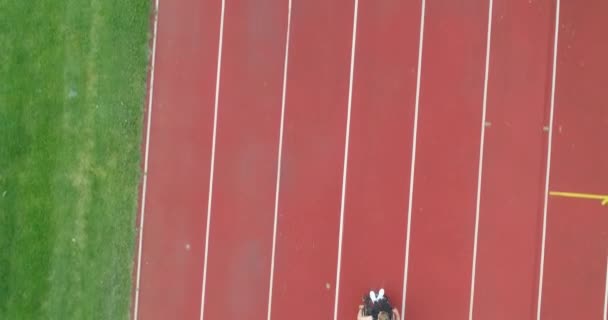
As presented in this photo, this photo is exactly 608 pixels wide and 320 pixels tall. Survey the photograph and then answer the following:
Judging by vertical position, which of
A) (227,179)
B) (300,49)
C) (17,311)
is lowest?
(17,311)

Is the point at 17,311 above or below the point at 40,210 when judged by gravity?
below

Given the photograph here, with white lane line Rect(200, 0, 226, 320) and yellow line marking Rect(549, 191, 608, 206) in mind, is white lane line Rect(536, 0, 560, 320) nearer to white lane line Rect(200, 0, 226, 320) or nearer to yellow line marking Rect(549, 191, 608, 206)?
yellow line marking Rect(549, 191, 608, 206)

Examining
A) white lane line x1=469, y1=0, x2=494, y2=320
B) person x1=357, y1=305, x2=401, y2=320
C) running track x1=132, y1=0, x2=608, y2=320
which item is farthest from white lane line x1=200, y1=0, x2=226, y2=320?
white lane line x1=469, y1=0, x2=494, y2=320

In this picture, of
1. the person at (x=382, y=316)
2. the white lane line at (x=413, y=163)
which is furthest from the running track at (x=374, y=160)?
the person at (x=382, y=316)

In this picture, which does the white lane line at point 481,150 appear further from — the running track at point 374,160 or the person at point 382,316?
the person at point 382,316

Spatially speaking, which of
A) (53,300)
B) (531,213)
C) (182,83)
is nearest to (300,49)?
(182,83)

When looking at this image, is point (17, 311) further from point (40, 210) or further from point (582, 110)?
point (582, 110)
